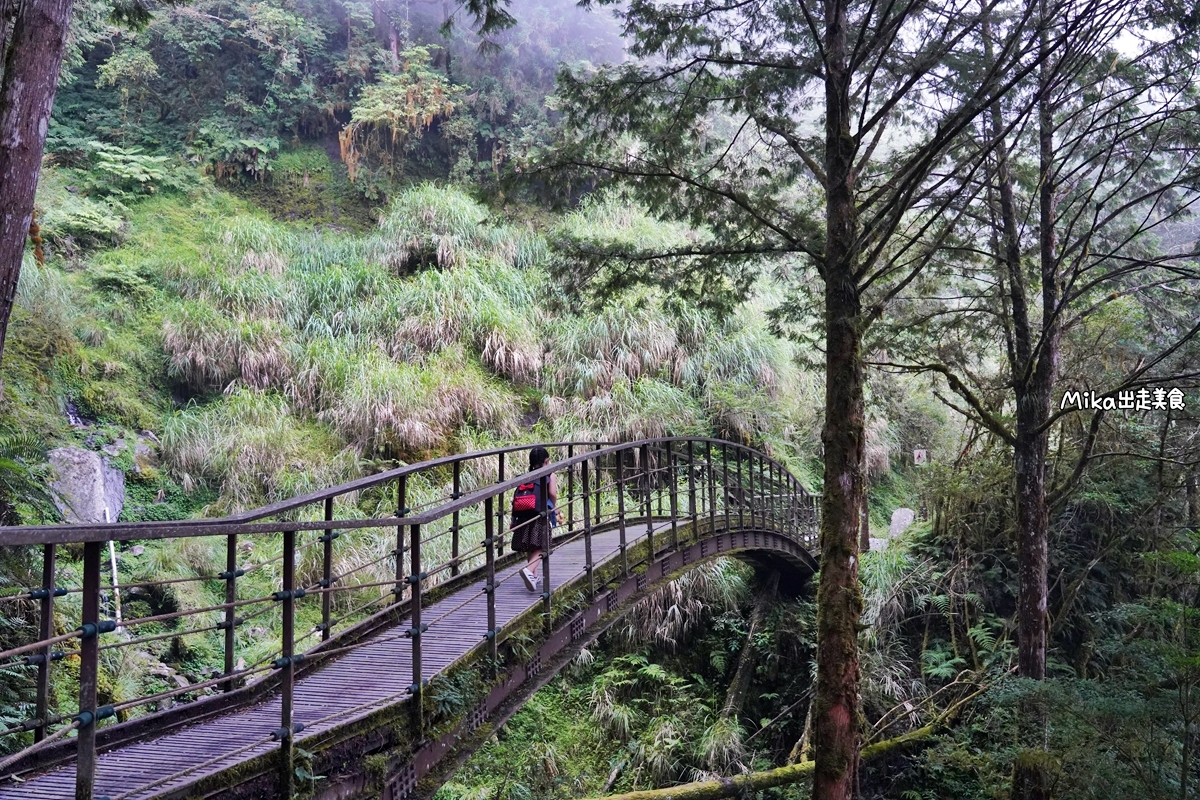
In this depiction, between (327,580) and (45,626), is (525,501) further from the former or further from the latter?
(45,626)

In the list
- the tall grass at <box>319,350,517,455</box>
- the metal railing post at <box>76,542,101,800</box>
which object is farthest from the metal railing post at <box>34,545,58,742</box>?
the tall grass at <box>319,350,517,455</box>

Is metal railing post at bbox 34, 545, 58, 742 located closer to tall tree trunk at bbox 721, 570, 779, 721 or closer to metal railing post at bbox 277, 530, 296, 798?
metal railing post at bbox 277, 530, 296, 798

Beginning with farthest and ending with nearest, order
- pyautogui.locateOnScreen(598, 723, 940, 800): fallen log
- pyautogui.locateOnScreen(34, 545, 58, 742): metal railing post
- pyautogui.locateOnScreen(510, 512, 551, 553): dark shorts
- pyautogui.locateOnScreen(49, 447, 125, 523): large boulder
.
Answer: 1. pyautogui.locateOnScreen(49, 447, 125, 523): large boulder
2. pyautogui.locateOnScreen(598, 723, 940, 800): fallen log
3. pyautogui.locateOnScreen(510, 512, 551, 553): dark shorts
4. pyautogui.locateOnScreen(34, 545, 58, 742): metal railing post

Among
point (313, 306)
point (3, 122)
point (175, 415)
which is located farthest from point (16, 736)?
point (313, 306)

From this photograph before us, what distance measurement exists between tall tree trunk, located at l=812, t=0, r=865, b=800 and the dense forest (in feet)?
0.09

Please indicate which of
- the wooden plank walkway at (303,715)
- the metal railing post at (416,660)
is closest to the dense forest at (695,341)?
the wooden plank walkway at (303,715)

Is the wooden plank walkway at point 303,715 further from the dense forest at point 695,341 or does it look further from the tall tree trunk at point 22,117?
the tall tree trunk at point 22,117

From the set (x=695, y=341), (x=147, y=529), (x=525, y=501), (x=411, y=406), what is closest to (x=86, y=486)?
(x=411, y=406)

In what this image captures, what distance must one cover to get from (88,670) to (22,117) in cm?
326

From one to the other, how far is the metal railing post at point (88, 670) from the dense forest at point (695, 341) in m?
1.70

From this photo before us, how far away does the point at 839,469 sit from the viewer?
5.20 metres

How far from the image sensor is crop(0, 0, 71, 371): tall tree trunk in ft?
12.8

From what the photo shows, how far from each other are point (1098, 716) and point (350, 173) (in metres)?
16.6

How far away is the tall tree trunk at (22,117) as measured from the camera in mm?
3911
